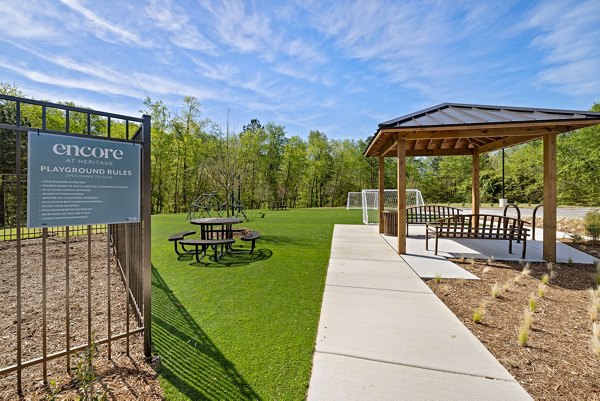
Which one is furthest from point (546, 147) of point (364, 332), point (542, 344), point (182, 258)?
point (182, 258)

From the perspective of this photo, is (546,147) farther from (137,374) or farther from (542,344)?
(137,374)

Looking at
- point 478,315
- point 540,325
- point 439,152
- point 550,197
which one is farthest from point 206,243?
point 439,152

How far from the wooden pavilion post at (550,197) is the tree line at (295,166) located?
14.0 m

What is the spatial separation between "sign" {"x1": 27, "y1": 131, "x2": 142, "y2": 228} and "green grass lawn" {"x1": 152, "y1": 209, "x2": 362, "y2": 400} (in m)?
1.41

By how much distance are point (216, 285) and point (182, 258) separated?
7.36 ft

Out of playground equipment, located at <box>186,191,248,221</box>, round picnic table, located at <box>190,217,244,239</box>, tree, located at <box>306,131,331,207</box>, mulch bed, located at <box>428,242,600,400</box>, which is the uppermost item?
tree, located at <box>306,131,331,207</box>

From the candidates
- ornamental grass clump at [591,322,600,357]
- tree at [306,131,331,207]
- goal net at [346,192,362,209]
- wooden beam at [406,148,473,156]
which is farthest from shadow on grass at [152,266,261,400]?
tree at [306,131,331,207]

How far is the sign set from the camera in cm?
183

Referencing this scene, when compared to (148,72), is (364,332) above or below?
below

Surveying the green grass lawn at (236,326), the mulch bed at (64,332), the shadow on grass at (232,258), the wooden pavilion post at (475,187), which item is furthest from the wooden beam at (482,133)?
the mulch bed at (64,332)

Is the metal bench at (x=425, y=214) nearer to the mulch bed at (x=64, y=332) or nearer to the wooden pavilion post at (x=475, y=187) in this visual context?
the wooden pavilion post at (x=475, y=187)

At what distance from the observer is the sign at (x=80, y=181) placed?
6.01 ft

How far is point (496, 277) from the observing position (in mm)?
4781

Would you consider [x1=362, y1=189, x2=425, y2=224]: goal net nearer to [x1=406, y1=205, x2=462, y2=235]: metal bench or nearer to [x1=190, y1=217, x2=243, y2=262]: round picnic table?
[x1=406, y1=205, x2=462, y2=235]: metal bench
